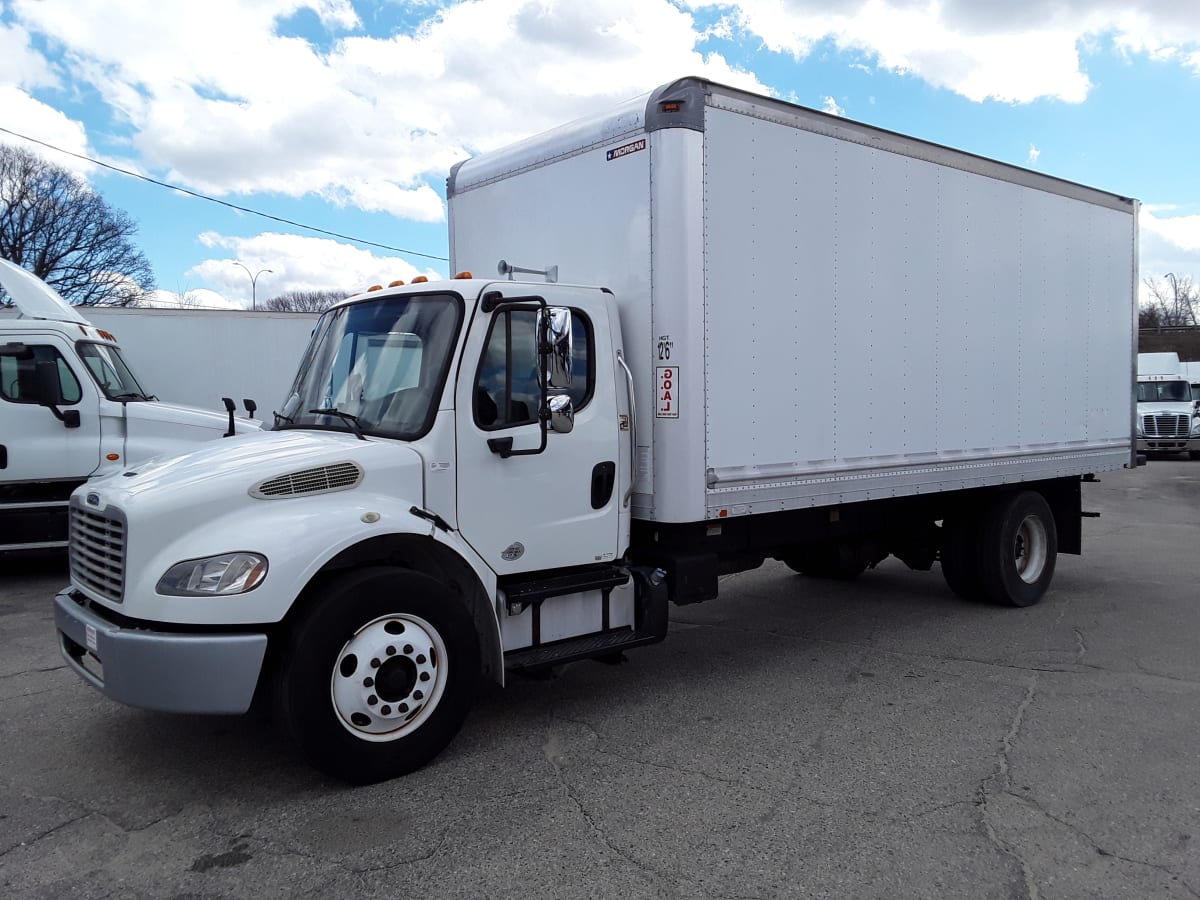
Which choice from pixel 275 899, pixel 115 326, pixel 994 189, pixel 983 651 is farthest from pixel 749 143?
pixel 115 326

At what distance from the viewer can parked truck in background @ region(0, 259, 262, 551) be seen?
9273 millimetres

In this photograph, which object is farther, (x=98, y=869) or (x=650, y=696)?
(x=650, y=696)

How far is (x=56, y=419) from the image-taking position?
952 cm

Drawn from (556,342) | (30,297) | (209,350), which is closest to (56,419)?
(30,297)

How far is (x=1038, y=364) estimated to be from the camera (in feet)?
25.5

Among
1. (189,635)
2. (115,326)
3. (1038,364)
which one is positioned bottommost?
(189,635)

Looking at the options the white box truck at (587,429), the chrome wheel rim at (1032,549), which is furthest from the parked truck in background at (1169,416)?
the white box truck at (587,429)

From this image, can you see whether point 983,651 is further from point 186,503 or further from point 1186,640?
point 186,503

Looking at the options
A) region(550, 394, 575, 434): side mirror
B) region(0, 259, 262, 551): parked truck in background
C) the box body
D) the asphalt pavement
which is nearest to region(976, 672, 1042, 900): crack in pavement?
the asphalt pavement

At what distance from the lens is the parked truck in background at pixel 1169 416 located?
25.7m

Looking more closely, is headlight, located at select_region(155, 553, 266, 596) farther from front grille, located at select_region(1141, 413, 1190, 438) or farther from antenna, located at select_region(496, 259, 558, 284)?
front grille, located at select_region(1141, 413, 1190, 438)

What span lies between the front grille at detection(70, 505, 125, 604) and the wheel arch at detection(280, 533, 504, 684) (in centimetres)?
86

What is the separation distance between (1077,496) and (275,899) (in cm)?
798

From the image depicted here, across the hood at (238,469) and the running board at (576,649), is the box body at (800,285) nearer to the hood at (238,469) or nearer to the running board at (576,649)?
the running board at (576,649)
